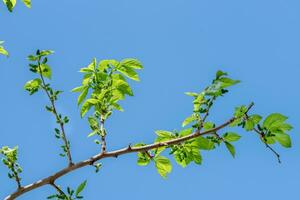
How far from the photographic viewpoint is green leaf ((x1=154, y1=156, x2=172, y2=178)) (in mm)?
6164

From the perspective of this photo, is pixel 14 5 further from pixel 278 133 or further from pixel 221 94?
pixel 278 133

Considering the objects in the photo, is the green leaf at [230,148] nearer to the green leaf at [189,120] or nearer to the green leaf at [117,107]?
the green leaf at [189,120]

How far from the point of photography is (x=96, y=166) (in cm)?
553

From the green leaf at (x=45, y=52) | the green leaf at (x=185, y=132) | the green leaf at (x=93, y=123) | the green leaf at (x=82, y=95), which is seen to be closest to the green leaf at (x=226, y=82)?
the green leaf at (x=185, y=132)

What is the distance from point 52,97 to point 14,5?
1.18 m

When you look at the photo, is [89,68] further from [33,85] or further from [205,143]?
[205,143]

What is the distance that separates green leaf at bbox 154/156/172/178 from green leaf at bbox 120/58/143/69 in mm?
1024

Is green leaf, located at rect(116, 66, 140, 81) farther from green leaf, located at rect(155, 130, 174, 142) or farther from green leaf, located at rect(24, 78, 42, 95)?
green leaf, located at rect(24, 78, 42, 95)

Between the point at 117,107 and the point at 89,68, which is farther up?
the point at 89,68

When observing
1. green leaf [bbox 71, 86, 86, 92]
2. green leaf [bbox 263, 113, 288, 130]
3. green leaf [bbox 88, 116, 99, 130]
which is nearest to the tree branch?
green leaf [bbox 263, 113, 288, 130]

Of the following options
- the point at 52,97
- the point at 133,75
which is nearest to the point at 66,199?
the point at 52,97

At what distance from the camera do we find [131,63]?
629 centimetres

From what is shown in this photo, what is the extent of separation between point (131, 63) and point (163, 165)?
117 cm

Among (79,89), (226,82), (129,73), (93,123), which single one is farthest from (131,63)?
(226,82)
